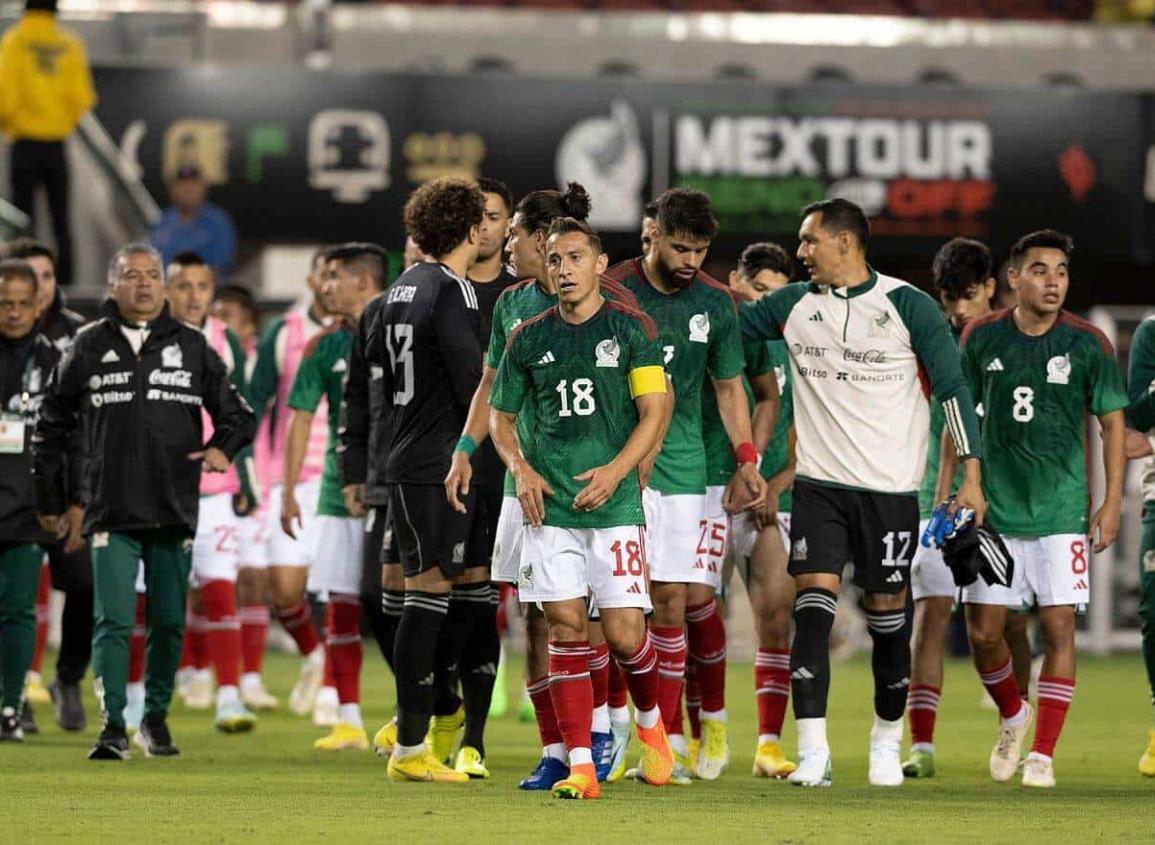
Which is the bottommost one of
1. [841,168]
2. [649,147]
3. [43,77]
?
[841,168]

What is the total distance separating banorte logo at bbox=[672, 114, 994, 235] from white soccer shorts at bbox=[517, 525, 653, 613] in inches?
404

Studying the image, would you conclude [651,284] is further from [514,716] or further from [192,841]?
[514,716]

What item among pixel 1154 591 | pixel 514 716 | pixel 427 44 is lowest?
pixel 514 716

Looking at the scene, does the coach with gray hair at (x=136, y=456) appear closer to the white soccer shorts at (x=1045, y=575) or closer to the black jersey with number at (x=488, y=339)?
the black jersey with number at (x=488, y=339)

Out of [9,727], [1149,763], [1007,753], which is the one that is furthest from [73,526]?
[1149,763]

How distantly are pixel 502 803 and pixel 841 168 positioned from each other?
11175mm

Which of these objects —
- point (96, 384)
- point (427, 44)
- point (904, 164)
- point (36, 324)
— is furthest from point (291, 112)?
point (96, 384)

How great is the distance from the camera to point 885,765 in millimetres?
8492

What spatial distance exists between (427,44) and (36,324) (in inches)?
372

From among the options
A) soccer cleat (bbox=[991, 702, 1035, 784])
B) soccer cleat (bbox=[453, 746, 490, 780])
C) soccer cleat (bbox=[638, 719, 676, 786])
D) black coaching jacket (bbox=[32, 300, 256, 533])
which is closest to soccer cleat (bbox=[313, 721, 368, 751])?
black coaching jacket (bbox=[32, 300, 256, 533])

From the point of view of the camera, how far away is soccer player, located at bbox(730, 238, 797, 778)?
29.3ft

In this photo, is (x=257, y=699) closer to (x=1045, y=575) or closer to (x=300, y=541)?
(x=300, y=541)

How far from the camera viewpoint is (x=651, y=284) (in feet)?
28.7

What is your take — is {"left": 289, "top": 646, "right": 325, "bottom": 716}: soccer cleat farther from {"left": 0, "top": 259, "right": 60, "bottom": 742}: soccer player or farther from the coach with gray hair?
the coach with gray hair
